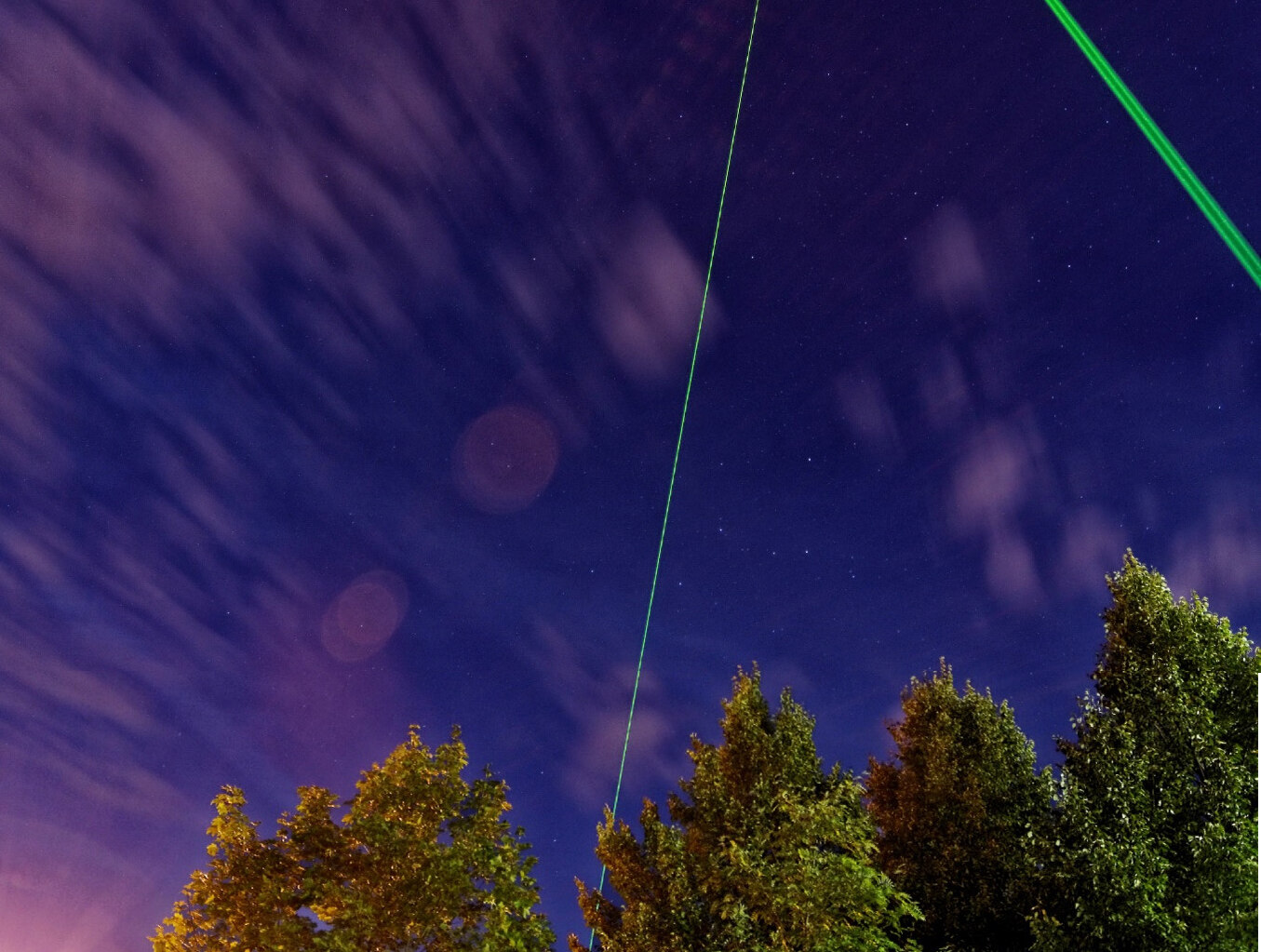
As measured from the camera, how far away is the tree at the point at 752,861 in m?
20.3

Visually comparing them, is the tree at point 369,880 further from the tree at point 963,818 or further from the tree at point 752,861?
the tree at point 963,818

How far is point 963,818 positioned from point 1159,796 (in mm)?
8317

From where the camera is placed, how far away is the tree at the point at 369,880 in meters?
18.6

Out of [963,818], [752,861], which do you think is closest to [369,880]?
[752,861]

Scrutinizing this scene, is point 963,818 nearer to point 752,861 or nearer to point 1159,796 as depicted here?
point 1159,796

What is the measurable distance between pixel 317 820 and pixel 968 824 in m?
22.1

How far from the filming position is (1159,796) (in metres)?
22.2

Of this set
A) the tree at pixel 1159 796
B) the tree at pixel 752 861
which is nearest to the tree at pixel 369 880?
the tree at pixel 752 861

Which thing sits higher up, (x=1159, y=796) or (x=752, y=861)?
(x=1159, y=796)

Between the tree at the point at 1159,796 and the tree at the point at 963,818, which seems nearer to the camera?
the tree at the point at 1159,796

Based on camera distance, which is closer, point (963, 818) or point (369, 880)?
point (369, 880)

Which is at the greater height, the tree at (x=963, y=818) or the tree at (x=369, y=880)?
the tree at (x=963, y=818)

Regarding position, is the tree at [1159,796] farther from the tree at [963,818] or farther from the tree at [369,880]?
the tree at [369,880]

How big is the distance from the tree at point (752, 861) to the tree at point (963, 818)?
6.99 feet
